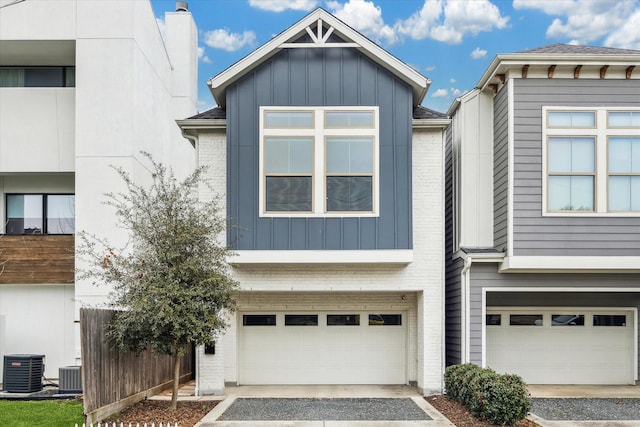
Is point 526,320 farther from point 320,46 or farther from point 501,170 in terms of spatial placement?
point 320,46

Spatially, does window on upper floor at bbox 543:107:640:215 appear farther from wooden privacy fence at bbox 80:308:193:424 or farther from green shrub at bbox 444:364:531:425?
wooden privacy fence at bbox 80:308:193:424

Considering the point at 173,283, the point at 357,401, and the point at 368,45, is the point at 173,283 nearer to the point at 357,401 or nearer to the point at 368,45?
the point at 357,401

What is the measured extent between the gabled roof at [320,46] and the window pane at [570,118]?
269 cm

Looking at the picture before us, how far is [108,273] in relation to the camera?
10.7m

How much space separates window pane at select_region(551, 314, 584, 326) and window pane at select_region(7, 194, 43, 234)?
13.9 m

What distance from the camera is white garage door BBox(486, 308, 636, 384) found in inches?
582

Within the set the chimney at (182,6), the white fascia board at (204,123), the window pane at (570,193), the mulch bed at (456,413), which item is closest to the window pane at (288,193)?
the white fascia board at (204,123)

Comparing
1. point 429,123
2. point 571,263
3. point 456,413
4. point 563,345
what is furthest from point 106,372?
point 563,345

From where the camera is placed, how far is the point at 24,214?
58.5 ft

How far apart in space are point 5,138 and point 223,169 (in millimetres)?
7151

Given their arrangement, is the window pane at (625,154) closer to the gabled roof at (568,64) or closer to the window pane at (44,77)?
the gabled roof at (568,64)

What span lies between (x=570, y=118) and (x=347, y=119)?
4.59m

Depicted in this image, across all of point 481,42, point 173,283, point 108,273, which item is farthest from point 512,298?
point 481,42

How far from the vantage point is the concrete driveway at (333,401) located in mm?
10438
